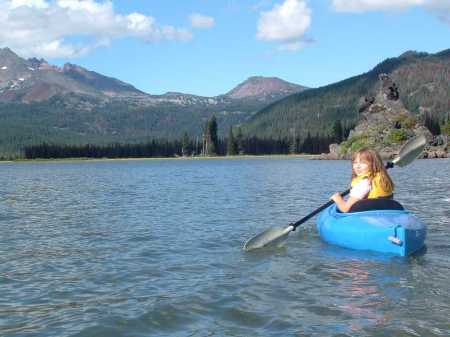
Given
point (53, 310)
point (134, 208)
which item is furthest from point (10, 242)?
point (134, 208)

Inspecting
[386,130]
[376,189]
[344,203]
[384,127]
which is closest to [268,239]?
[344,203]

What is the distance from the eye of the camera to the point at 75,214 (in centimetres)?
2761

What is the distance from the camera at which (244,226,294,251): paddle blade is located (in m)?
16.4

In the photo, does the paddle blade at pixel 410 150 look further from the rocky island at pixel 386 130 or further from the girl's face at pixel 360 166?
the rocky island at pixel 386 130

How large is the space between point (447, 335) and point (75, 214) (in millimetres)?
22060

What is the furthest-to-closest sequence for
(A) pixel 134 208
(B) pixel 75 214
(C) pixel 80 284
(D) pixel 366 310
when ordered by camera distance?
(A) pixel 134 208, (B) pixel 75 214, (C) pixel 80 284, (D) pixel 366 310

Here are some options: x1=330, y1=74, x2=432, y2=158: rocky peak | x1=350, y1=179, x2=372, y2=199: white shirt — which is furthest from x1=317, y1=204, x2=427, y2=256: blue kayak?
x1=330, y1=74, x2=432, y2=158: rocky peak

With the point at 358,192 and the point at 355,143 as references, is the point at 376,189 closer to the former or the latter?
the point at 358,192

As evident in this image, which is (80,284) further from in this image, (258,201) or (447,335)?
(258,201)

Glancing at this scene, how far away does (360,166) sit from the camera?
15.3 meters

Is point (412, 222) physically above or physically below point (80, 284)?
above

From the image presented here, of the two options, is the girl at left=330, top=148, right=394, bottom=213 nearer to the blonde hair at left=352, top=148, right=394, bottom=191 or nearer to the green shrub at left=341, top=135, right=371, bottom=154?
the blonde hair at left=352, top=148, right=394, bottom=191

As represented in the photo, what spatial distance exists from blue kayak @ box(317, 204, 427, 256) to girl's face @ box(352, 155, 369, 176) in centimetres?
118

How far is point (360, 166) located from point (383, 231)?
6.58 ft
